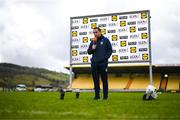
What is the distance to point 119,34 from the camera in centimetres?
2388

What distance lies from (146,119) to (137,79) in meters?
34.9

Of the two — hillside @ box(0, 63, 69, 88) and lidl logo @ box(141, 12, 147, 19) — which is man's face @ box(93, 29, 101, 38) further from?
hillside @ box(0, 63, 69, 88)

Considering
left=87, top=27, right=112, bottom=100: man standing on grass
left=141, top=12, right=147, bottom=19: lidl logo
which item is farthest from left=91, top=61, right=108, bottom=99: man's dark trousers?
left=141, top=12, right=147, bottom=19: lidl logo

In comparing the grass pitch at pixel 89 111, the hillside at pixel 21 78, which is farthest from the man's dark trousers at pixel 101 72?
the hillside at pixel 21 78

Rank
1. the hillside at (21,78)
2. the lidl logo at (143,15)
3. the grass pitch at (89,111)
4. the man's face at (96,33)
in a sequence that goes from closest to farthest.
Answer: the grass pitch at (89,111) → the man's face at (96,33) → the lidl logo at (143,15) → the hillside at (21,78)

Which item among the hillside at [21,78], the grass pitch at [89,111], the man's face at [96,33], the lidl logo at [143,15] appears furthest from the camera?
the hillside at [21,78]

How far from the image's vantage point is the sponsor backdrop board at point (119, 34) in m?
23.2

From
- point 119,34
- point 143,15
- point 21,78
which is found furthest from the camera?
point 21,78

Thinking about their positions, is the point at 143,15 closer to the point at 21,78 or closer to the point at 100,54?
the point at 100,54

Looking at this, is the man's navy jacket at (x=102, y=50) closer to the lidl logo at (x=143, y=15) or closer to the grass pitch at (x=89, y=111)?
the grass pitch at (x=89, y=111)

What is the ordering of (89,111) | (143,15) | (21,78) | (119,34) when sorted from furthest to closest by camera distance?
(21,78) → (119,34) → (143,15) → (89,111)

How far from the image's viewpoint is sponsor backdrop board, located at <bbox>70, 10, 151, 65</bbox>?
23.2m

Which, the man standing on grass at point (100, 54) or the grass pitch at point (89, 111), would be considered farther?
the man standing on grass at point (100, 54)

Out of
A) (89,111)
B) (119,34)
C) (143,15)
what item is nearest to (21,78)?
(119,34)
